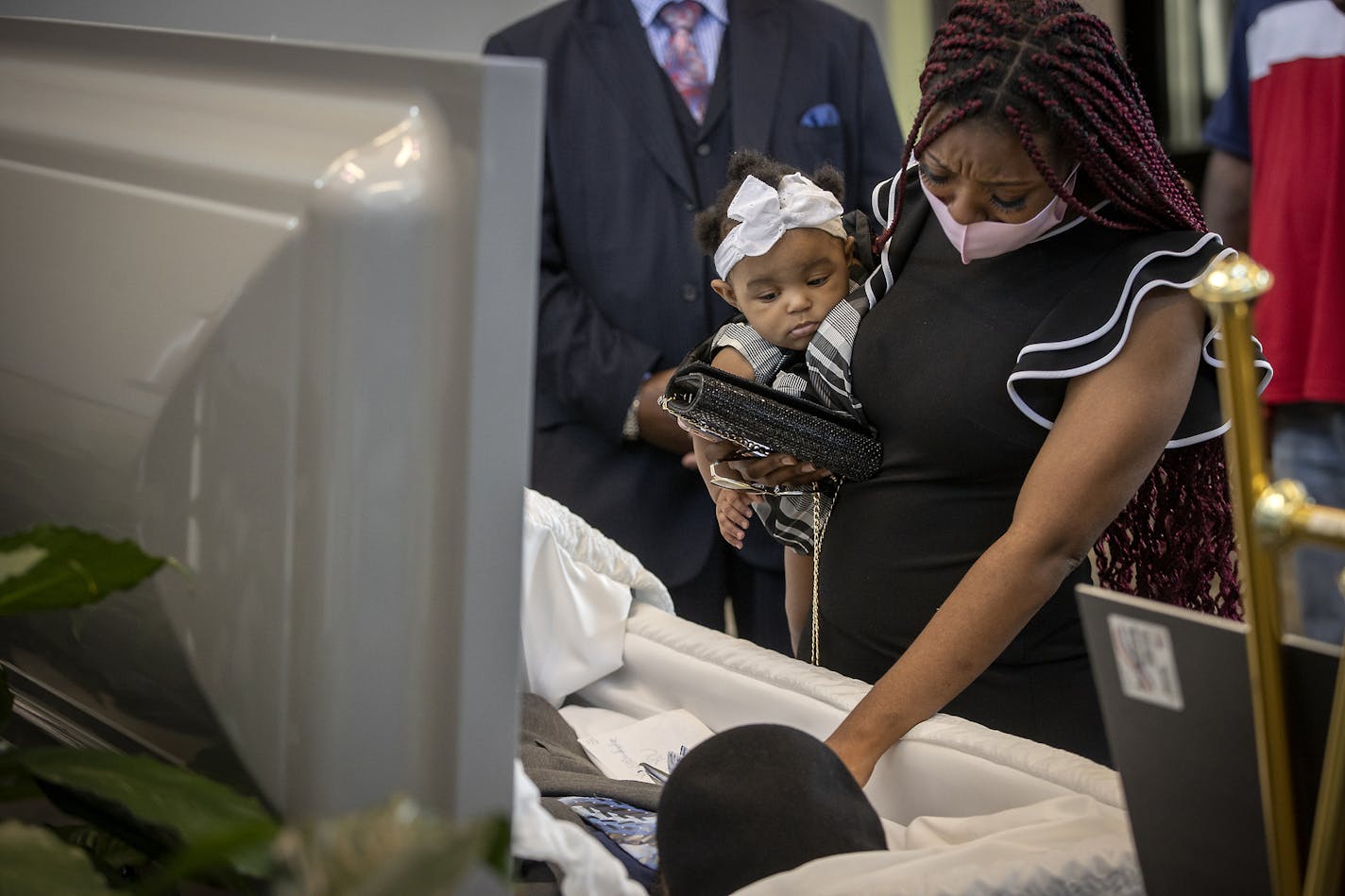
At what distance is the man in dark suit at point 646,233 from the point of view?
7.23ft

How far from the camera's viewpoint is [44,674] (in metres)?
0.84

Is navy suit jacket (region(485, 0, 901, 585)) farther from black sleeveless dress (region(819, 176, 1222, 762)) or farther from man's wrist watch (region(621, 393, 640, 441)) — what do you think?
black sleeveless dress (region(819, 176, 1222, 762))

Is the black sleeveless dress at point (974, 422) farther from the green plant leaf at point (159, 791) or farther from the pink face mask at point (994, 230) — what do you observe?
the green plant leaf at point (159, 791)

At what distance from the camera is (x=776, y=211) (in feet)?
4.79

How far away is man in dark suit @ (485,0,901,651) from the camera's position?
221 centimetres

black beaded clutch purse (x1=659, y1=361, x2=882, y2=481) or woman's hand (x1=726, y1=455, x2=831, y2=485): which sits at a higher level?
black beaded clutch purse (x1=659, y1=361, x2=882, y2=481)

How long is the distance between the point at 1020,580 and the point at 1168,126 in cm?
413

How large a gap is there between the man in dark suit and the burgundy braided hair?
99cm

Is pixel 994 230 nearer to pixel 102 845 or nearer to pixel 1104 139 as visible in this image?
pixel 1104 139

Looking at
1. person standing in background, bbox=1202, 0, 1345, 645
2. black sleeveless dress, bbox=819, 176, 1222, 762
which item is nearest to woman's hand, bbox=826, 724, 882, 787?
black sleeveless dress, bbox=819, 176, 1222, 762

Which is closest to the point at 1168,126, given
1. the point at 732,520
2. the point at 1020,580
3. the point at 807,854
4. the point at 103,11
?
the point at 103,11

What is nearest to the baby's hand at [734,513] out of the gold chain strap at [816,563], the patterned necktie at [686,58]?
the gold chain strap at [816,563]

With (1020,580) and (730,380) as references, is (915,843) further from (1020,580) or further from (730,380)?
(730,380)

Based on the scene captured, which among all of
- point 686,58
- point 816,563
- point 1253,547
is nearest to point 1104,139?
point 816,563
